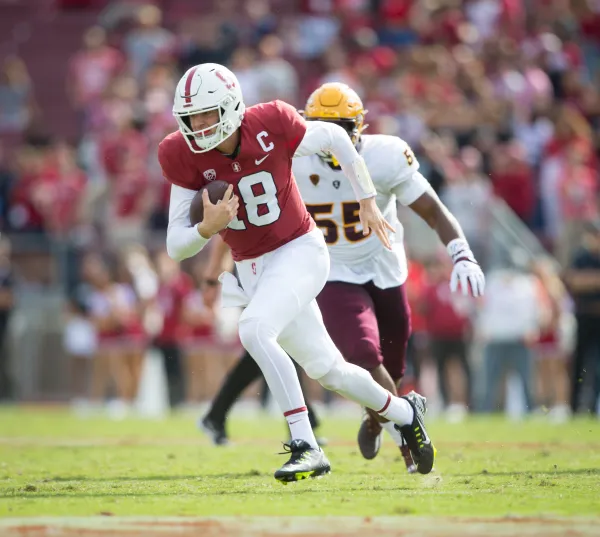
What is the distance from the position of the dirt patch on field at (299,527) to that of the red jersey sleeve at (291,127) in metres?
2.18

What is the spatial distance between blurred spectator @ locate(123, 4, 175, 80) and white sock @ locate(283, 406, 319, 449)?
40.1 feet

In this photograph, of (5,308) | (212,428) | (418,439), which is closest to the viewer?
(418,439)

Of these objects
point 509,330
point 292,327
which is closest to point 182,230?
point 292,327

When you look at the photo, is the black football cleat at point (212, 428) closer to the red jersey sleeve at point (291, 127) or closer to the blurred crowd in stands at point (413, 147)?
the red jersey sleeve at point (291, 127)

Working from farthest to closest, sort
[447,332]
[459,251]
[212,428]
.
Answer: [447,332], [212,428], [459,251]

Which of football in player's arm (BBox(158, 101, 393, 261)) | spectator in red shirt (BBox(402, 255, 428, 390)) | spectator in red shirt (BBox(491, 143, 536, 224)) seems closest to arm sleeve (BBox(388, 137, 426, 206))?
football in player's arm (BBox(158, 101, 393, 261))

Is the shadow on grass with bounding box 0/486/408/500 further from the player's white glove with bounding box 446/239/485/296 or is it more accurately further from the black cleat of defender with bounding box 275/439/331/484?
the player's white glove with bounding box 446/239/485/296

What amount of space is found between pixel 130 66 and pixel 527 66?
5.86 meters

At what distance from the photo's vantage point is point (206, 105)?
612 centimetres

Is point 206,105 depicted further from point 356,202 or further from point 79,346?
point 79,346

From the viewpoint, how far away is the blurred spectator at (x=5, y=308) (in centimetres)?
1566

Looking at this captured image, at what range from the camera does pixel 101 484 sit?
6586mm

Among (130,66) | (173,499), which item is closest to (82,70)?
(130,66)

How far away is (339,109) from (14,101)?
1240cm
